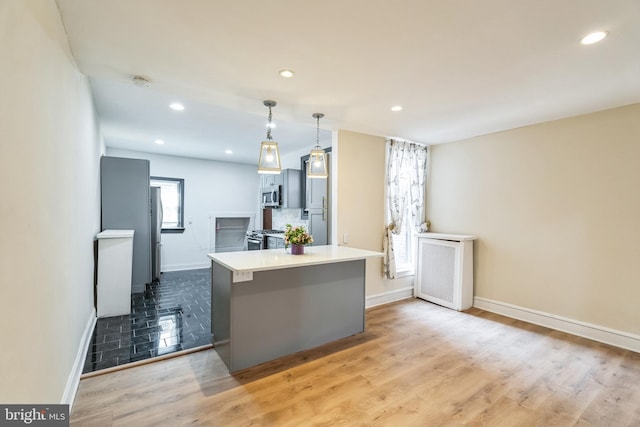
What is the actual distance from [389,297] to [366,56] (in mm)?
3489

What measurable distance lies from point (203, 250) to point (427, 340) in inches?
212

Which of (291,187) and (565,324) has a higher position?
(291,187)

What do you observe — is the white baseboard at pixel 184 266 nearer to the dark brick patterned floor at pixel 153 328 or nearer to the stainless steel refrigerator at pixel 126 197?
the dark brick patterned floor at pixel 153 328

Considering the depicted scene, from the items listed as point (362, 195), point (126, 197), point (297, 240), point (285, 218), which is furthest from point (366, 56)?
point (285, 218)

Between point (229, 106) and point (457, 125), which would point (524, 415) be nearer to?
point (457, 125)

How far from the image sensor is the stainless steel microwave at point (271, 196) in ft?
19.6

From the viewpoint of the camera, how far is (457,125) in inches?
148

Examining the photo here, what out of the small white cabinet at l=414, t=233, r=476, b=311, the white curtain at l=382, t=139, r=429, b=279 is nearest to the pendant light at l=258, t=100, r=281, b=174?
the white curtain at l=382, t=139, r=429, b=279

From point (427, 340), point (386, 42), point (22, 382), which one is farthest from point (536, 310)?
point (22, 382)

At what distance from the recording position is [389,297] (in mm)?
4441

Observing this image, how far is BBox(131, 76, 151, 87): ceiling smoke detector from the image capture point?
247 cm

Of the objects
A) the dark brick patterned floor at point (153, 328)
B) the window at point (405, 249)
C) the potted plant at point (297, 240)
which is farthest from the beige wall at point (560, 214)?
the dark brick patterned floor at point (153, 328)

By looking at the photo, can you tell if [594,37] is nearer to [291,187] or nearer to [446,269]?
[446,269]

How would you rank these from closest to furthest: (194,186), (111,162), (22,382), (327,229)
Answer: (22,382)
(111,162)
(327,229)
(194,186)
